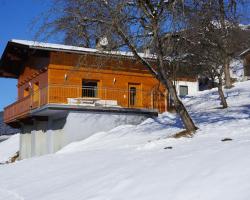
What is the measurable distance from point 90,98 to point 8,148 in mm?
15990

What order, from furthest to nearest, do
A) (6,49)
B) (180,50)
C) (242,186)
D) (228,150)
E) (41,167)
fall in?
(6,49) < (180,50) < (41,167) < (228,150) < (242,186)

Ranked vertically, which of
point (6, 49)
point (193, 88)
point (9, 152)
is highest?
point (6, 49)

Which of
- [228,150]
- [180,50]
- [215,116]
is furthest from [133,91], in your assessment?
[228,150]

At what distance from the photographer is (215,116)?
20625 millimetres

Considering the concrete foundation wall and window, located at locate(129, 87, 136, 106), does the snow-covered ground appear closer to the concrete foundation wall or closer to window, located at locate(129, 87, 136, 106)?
the concrete foundation wall

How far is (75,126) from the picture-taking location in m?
23.5

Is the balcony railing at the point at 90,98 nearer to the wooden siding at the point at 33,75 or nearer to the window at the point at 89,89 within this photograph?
the window at the point at 89,89

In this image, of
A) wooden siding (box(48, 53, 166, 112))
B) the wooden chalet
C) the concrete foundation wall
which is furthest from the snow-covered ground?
wooden siding (box(48, 53, 166, 112))

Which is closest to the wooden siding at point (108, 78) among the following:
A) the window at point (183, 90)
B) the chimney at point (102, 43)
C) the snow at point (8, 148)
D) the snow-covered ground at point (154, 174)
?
the window at point (183, 90)

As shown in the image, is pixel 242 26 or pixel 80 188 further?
pixel 242 26

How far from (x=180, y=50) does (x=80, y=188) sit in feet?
29.1

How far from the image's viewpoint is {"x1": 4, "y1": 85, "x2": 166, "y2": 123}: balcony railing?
23578 mm

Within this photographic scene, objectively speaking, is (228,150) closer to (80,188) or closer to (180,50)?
(80,188)

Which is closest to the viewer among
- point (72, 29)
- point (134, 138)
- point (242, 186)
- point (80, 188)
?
point (242, 186)
